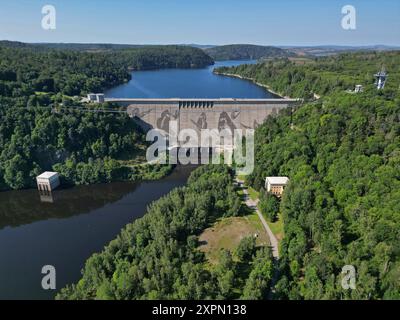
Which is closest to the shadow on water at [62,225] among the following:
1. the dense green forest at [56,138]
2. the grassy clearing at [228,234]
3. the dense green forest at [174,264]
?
the dense green forest at [56,138]

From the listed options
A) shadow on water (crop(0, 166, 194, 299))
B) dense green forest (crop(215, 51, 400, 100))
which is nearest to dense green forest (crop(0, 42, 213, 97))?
shadow on water (crop(0, 166, 194, 299))

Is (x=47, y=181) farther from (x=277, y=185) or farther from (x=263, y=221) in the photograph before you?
(x=277, y=185)

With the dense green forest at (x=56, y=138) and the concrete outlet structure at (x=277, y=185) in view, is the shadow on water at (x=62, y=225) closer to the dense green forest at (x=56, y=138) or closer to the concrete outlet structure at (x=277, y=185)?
the dense green forest at (x=56, y=138)

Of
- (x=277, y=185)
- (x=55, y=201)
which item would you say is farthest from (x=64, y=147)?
(x=277, y=185)

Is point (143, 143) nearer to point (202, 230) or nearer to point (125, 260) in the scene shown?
point (202, 230)

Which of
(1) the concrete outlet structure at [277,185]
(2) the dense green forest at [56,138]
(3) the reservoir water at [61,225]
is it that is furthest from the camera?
(2) the dense green forest at [56,138]

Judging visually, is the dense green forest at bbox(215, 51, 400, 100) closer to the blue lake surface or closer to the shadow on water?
the blue lake surface
